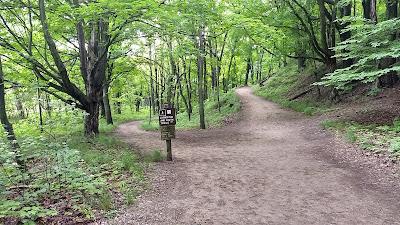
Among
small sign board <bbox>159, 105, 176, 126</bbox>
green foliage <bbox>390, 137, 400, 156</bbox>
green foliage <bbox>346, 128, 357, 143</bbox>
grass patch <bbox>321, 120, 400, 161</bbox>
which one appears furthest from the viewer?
green foliage <bbox>346, 128, 357, 143</bbox>

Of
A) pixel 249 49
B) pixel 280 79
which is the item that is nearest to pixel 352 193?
pixel 249 49

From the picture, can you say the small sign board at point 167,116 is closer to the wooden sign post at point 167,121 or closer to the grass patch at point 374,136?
the wooden sign post at point 167,121

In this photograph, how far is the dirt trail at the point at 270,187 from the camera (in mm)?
5238

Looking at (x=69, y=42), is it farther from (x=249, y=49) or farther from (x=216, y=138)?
(x=249, y=49)

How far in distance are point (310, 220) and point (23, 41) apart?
1147 cm

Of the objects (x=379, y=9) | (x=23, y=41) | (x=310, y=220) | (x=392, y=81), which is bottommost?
(x=310, y=220)

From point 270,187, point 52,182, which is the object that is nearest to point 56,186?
point 52,182

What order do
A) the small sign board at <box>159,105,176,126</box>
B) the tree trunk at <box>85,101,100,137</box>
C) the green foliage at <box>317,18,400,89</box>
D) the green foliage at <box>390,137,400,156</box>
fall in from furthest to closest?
the tree trunk at <box>85,101,100,137</box>
the green foliage at <box>317,18,400,89</box>
the small sign board at <box>159,105,176,126</box>
the green foliage at <box>390,137,400,156</box>

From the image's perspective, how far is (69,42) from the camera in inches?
564

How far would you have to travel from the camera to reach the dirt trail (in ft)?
17.2

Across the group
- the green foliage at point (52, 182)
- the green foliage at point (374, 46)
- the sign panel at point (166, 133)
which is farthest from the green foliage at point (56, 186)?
the green foliage at point (374, 46)

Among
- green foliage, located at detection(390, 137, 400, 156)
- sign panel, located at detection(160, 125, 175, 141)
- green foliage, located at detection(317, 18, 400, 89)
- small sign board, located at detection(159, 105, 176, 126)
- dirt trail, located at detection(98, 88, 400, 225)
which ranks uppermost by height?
green foliage, located at detection(317, 18, 400, 89)

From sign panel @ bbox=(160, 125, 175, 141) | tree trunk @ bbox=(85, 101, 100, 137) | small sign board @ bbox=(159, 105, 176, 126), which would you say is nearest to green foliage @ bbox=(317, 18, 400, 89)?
small sign board @ bbox=(159, 105, 176, 126)

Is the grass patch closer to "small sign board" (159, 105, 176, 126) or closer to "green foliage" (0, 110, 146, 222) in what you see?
"small sign board" (159, 105, 176, 126)
